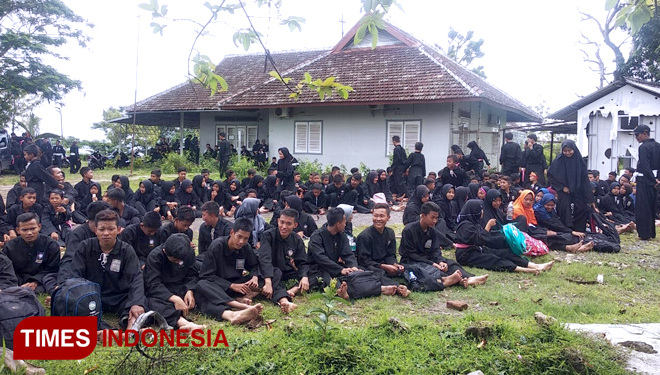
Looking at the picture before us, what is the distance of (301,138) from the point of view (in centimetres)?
1714

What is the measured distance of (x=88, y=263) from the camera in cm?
471

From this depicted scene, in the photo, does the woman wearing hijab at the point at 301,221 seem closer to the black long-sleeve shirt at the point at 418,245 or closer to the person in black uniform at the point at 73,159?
the black long-sleeve shirt at the point at 418,245

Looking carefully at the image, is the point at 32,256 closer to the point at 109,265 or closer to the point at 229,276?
the point at 109,265

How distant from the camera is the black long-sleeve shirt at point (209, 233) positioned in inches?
247

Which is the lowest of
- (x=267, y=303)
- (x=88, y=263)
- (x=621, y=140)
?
(x=267, y=303)

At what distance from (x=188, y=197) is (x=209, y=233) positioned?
443 cm

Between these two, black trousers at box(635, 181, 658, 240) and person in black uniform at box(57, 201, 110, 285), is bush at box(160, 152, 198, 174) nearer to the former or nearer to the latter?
person in black uniform at box(57, 201, 110, 285)

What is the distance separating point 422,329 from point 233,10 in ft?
9.64

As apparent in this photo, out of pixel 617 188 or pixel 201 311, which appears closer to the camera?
pixel 201 311

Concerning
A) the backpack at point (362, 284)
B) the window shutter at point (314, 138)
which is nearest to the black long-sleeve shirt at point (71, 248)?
the backpack at point (362, 284)

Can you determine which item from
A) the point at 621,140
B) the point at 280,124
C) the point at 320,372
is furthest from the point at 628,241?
the point at 280,124

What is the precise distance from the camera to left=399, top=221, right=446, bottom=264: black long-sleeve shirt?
625 centimetres

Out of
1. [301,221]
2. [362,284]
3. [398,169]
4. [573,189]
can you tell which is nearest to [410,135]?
[398,169]

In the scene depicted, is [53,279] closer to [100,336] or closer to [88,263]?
[88,263]
